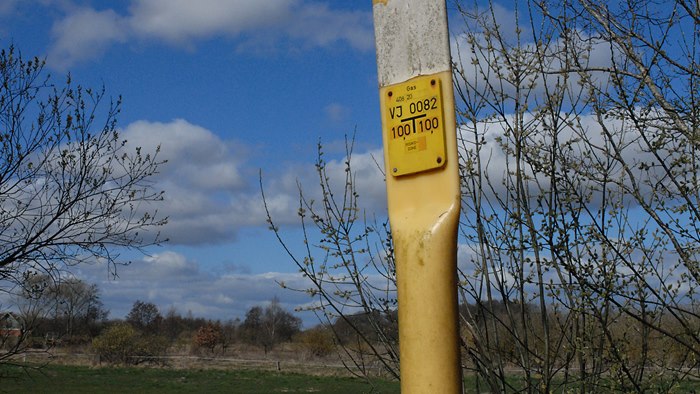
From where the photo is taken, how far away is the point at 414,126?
4.93 feet

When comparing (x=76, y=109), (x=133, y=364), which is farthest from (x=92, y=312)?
(x=76, y=109)

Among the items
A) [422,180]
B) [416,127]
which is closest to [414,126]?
[416,127]

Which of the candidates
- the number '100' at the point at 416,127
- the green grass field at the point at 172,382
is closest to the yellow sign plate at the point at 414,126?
the number '100' at the point at 416,127

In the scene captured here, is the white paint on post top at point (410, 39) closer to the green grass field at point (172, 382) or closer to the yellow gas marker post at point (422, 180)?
the yellow gas marker post at point (422, 180)

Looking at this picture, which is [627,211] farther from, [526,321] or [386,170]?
[386,170]

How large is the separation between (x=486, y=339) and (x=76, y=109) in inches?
315

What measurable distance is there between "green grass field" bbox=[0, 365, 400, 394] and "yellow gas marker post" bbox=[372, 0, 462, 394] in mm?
31716

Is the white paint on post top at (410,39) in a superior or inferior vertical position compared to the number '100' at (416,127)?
superior

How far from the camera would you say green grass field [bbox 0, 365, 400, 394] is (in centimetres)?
3353

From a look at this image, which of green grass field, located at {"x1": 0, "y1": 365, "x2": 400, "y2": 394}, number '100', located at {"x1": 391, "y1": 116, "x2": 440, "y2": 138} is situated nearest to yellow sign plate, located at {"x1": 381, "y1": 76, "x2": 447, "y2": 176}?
number '100', located at {"x1": 391, "y1": 116, "x2": 440, "y2": 138}

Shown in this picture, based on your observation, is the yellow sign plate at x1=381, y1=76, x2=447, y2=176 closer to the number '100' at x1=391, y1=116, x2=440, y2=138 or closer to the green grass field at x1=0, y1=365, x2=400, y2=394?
the number '100' at x1=391, y1=116, x2=440, y2=138

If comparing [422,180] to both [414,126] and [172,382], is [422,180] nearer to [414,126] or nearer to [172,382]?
[414,126]

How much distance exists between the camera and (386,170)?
5.00 ft

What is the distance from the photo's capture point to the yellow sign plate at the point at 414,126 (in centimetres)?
145
